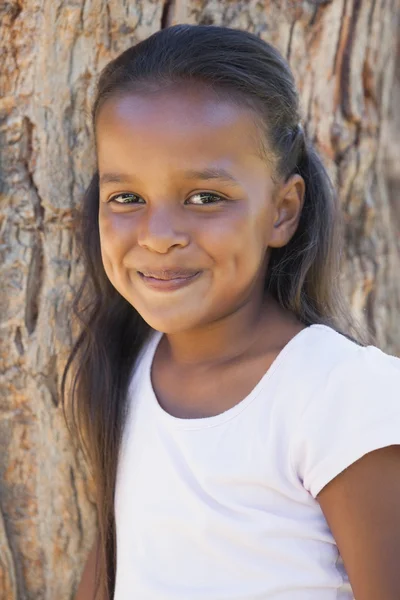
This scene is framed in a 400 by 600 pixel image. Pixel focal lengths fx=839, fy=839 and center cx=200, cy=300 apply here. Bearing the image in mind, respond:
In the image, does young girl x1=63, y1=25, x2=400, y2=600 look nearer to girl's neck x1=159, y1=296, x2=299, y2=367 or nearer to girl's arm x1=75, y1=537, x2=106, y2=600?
girl's neck x1=159, y1=296, x2=299, y2=367

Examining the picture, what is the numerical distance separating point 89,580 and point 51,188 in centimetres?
99

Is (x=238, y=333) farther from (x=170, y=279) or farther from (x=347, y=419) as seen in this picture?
(x=347, y=419)

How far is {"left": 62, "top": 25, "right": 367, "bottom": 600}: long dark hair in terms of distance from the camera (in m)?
1.70

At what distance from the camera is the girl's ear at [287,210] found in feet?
5.88

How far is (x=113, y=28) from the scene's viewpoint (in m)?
2.08

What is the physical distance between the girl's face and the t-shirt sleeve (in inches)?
11.8

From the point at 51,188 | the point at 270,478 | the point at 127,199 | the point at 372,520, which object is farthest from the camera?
the point at 51,188

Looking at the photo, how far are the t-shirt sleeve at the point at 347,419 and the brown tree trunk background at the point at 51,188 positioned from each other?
783mm

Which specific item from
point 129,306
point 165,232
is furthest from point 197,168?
point 129,306

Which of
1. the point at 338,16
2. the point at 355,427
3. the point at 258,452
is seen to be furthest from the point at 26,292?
the point at 338,16

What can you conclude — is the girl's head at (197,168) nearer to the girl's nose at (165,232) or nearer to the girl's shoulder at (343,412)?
the girl's nose at (165,232)

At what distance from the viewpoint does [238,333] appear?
1851 mm

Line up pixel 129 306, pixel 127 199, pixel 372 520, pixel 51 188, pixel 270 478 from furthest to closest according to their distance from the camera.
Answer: pixel 129 306 < pixel 51 188 < pixel 127 199 < pixel 270 478 < pixel 372 520

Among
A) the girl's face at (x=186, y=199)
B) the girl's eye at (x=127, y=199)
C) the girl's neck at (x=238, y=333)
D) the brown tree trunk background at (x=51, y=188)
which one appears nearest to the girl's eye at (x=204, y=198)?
the girl's face at (x=186, y=199)
